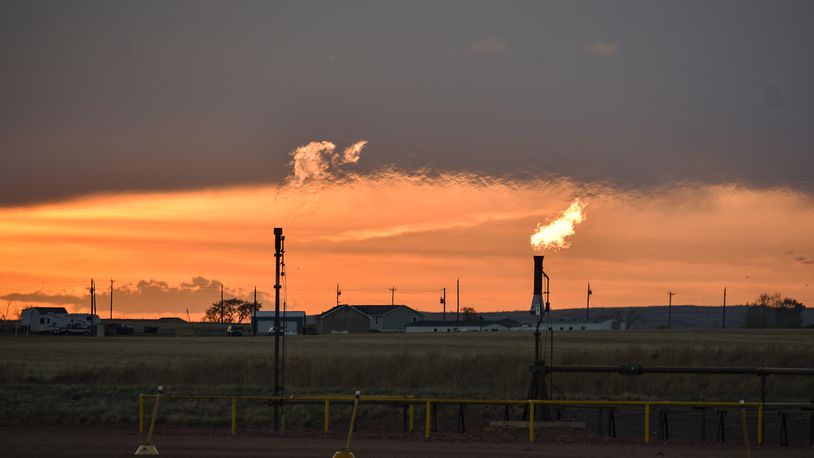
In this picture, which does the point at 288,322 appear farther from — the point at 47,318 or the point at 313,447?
the point at 313,447

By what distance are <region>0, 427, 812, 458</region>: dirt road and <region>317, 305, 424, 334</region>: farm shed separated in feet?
446

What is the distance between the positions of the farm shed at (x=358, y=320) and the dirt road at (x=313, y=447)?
136 metres

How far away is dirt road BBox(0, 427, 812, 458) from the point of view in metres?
29.4

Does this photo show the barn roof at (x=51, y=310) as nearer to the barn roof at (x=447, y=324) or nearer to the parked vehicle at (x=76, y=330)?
the parked vehicle at (x=76, y=330)

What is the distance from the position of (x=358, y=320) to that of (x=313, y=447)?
140620mm

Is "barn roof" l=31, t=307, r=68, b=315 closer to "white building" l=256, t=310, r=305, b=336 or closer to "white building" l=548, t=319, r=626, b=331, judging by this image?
"white building" l=256, t=310, r=305, b=336

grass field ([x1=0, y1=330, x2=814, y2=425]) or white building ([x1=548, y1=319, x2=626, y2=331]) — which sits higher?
grass field ([x1=0, y1=330, x2=814, y2=425])

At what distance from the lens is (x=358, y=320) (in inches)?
6742

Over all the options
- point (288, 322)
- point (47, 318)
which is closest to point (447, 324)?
point (288, 322)

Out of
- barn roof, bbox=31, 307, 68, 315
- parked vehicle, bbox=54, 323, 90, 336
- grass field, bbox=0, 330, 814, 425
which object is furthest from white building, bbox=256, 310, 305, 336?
grass field, bbox=0, 330, 814, 425

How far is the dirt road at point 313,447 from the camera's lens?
29.4 meters

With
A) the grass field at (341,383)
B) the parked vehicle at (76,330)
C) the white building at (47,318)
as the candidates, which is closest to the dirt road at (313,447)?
the grass field at (341,383)

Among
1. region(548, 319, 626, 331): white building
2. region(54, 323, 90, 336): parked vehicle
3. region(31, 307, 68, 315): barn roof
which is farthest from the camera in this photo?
region(548, 319, 626, 331): white building

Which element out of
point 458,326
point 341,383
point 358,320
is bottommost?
point 458,326
